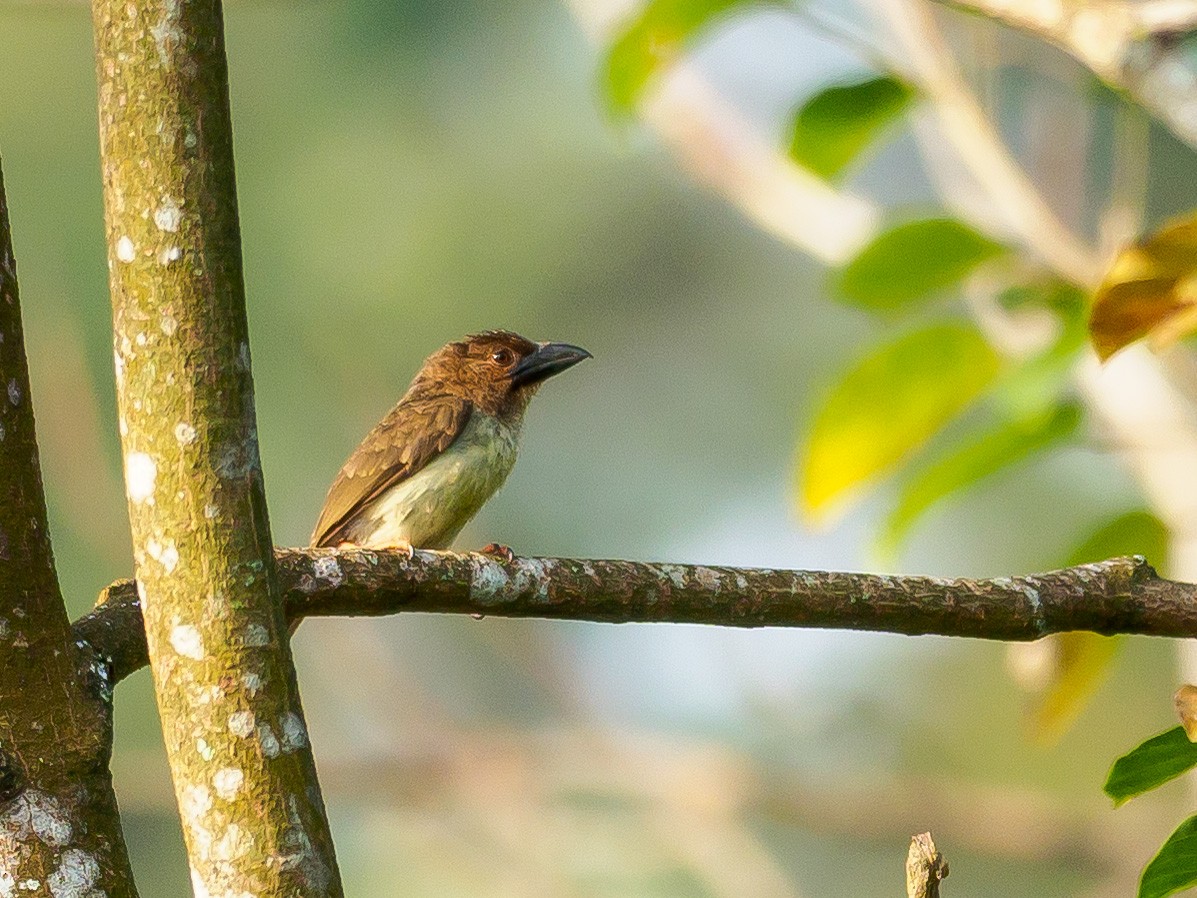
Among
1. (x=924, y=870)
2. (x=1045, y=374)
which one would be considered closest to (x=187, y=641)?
(x=924, y=870)

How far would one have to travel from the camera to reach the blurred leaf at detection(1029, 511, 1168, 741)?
282 cm

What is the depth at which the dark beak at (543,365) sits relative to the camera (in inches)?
185

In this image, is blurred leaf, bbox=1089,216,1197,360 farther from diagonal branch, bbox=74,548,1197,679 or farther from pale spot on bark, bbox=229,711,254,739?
pale spot on bark, bbox=229,711,254,739

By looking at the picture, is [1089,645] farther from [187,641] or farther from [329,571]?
[187,641]

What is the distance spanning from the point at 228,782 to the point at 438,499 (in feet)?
8.02

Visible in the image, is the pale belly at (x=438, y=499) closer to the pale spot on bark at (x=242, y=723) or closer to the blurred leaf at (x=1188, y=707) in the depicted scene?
the pale spot on bark at (x=242, y=723)

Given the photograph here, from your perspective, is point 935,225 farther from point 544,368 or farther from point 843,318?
point 843,318

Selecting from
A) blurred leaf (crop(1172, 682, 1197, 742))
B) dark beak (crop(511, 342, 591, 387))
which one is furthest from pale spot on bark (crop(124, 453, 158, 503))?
dark beak (crop(511, 342, 591, 387))

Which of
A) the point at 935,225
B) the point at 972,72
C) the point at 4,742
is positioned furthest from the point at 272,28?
the point at 4,742

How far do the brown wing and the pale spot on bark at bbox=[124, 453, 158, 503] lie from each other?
7.87 ft

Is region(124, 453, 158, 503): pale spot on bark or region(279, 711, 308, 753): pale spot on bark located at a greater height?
region(124, 453, 158, 503): pale spot on bark

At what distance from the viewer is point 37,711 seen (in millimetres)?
1646

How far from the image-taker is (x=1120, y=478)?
9594mm

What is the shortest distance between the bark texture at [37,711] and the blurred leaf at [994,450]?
1667mm
